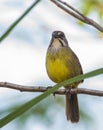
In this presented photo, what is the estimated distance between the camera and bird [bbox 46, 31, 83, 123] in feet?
7.00

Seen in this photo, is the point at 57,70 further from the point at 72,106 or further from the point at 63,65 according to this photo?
the point at 72,106

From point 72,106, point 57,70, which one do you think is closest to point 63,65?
point 57,70

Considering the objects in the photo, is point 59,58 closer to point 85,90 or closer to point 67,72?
point 67,72

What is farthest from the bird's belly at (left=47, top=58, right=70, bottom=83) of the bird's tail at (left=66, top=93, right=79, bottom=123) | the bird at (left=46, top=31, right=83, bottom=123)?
the bird's tail at (left=66, top=93, right=79, bottom=123)

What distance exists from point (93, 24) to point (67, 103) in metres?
1.46

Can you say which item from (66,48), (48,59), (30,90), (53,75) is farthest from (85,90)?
(66,48)

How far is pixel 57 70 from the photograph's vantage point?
215 centimetres

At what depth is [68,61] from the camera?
7.47 ft

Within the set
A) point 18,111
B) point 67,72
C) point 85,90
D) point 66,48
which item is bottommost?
point 18,111

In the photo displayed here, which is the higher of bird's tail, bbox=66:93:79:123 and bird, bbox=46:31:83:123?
bird, bbox=46:31:83:123

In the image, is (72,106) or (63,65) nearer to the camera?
(63,65)

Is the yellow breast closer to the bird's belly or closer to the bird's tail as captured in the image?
the bird's belly

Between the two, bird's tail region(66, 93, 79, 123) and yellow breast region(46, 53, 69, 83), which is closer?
yellow breast region(46, 53, 69, 83)

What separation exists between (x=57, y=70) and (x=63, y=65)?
9 cm
